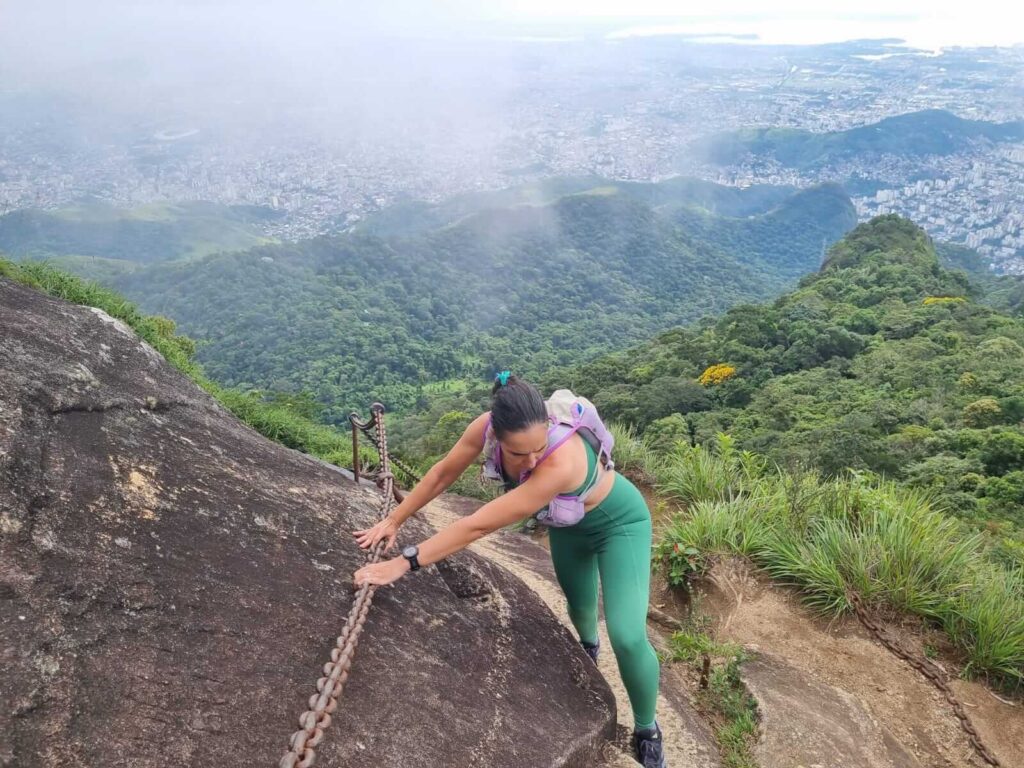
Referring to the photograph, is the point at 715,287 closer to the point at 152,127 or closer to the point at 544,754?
the point at 544,754

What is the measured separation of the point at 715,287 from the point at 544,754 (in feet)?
312

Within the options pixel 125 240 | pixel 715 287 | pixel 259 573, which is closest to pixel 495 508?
pixel 259 573

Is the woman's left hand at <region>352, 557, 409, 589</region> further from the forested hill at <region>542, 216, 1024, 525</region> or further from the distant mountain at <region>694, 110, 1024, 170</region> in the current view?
the distant mountain at <region>694, 110, 1024, 170</region>

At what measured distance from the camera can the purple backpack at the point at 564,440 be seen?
2830 millimetres

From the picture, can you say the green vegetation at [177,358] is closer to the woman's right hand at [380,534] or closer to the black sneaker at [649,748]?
the woman's right hand at [380,534]

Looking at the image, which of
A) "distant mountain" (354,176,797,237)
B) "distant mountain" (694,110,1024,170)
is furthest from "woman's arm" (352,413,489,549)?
"distant mountain" (694,110,1024,170)

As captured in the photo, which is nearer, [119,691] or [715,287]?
[119,691]

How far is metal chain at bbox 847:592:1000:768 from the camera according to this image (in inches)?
154

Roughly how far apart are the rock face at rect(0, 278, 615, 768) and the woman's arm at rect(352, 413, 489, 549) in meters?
0.19

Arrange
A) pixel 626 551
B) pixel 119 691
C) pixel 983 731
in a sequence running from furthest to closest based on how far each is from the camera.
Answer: pixel 983 731 → pixel 626 551 → pixel 119 691

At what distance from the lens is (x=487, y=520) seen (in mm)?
2602

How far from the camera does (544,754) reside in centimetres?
278

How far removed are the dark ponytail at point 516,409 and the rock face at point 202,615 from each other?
998mm

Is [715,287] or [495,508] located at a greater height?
[495,508]
